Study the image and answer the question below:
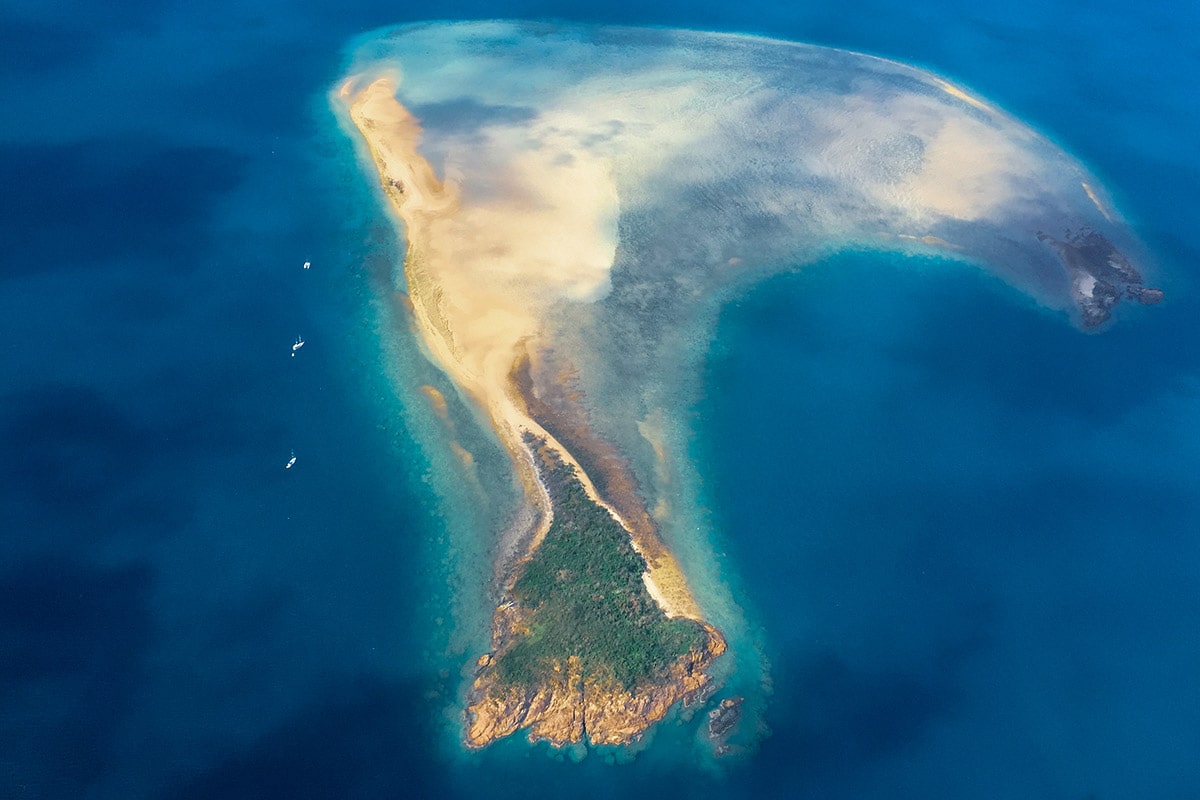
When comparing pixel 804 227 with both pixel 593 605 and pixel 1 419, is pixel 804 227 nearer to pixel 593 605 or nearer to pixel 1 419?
pixel 593 605

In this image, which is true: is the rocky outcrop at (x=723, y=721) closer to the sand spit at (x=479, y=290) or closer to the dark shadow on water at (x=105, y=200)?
the sand spit at (x=479, y=290)

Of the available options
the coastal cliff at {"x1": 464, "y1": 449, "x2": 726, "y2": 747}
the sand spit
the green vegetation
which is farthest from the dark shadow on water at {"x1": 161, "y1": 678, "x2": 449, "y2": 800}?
the sand spit

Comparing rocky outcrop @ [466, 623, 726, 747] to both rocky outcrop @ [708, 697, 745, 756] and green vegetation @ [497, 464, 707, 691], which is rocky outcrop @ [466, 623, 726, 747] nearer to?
green vegetation @ [497, 464, 707, 691]

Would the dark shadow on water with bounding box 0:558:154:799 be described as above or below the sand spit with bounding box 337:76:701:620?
below

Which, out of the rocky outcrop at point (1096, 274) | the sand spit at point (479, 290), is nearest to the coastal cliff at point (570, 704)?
the sand spit at point (479, 290)

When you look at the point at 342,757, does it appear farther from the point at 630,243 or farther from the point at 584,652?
the point at 630,243

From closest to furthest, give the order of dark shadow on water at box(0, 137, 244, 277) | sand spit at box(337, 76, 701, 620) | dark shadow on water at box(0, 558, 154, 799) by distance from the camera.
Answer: dark shadow on water at box(0, 558, 154, 799), sand spit at box(337, 76, 701, 620), dark shadow on water at box(0, 137, 244, 277)
